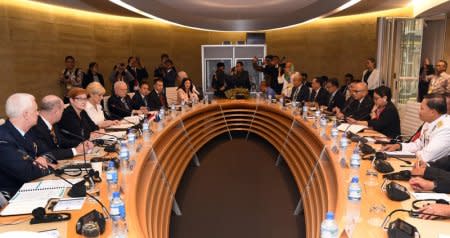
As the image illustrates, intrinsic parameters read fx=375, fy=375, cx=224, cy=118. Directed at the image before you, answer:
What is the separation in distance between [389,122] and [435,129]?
1.17 m

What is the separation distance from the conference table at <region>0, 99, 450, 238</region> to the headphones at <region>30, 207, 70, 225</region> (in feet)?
0.10

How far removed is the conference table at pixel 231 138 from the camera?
1.71 m

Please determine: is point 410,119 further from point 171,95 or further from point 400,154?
point 171,95

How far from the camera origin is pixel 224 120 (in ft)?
20.1

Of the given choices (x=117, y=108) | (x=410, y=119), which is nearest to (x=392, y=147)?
(x=410, y=119)

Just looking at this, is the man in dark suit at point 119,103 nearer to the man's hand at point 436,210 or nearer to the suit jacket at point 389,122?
the suit jacket at point 389,122

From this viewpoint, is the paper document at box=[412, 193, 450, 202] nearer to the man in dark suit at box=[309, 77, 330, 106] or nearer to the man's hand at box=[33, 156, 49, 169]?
the man's hand at box=[33, 156, 49, 169]

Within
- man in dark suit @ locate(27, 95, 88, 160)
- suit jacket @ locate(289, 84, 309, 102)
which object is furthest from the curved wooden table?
suit jacket @ locate(289, 84, 309, 102)

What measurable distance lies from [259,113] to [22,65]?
405 centimetres

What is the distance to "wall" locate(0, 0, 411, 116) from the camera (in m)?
6.18

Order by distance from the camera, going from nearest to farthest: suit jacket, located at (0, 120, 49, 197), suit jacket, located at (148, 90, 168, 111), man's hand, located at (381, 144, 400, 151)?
suit jacket, located at (0, 120, 49, 197)
man's hand, located at (381, 144, 400, 151)
suit jacket, located at (148, 90, 168, 111)

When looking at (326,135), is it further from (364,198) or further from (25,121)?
(25,121)

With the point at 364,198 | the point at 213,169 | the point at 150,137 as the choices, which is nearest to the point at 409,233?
the point at 364,198

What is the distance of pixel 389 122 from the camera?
3721 millimetres
